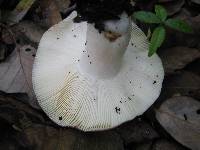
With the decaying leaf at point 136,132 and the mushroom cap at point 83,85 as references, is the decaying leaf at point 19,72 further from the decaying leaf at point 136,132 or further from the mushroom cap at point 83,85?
the decaying leaf at point 136,132

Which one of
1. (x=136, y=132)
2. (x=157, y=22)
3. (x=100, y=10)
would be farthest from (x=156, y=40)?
(x=136, y=132)

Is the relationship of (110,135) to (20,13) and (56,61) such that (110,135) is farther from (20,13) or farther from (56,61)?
(20,13)

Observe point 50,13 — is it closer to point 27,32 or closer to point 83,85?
point 27,32

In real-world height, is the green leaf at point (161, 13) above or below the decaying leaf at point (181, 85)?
above

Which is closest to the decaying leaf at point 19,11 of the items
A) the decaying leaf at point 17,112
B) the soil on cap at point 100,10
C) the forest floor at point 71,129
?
the forest floor at point 71,129

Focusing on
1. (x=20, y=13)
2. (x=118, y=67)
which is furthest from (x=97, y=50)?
(x=20, y=13)
